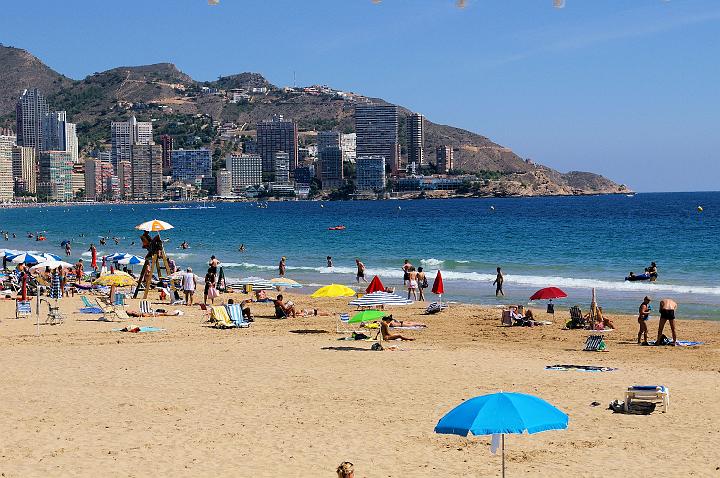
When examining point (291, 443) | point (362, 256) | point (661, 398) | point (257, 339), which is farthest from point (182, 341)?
point (362, 256)

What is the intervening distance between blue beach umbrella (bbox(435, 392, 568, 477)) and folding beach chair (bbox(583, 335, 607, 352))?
35.5ft

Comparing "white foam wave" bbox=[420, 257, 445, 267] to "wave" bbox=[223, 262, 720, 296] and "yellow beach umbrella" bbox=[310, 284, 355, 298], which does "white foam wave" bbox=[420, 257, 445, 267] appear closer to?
"wave" bbox=[223, 262, 720, 296]

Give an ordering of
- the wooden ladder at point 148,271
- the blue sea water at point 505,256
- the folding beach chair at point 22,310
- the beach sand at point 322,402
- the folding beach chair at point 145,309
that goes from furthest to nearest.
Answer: the blue sea water at point 505,256 < the wooden ladder at point 148,271 < the folding beach chair at point 145,309 < the folding beach chair at point 22,310 < the beach sand at point 322,402

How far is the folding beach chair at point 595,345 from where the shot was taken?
18797 mm

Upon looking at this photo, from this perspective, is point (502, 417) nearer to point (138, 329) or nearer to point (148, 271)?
point (138, 329)

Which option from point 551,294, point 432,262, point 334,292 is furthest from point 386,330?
point 432,262

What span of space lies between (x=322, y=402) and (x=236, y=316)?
31.3ft

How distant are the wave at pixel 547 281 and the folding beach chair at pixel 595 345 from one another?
1305cm

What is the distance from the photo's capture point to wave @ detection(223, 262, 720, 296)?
32.2 metres

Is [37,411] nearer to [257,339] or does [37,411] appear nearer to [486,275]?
[257,339]

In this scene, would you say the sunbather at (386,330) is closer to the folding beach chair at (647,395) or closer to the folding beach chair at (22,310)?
the folding beach chair at (647,395)

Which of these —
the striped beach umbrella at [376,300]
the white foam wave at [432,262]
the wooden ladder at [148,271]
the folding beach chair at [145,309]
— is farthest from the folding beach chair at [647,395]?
the white foam wave at [432,262]

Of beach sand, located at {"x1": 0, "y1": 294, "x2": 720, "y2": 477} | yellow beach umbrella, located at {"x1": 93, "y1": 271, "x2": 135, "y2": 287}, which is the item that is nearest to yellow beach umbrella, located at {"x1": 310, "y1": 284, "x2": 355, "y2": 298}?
beach sand, located at {"x1": 0, "y1": 294, "x2": 720, "y2": 477}

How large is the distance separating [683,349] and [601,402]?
5.95 m
